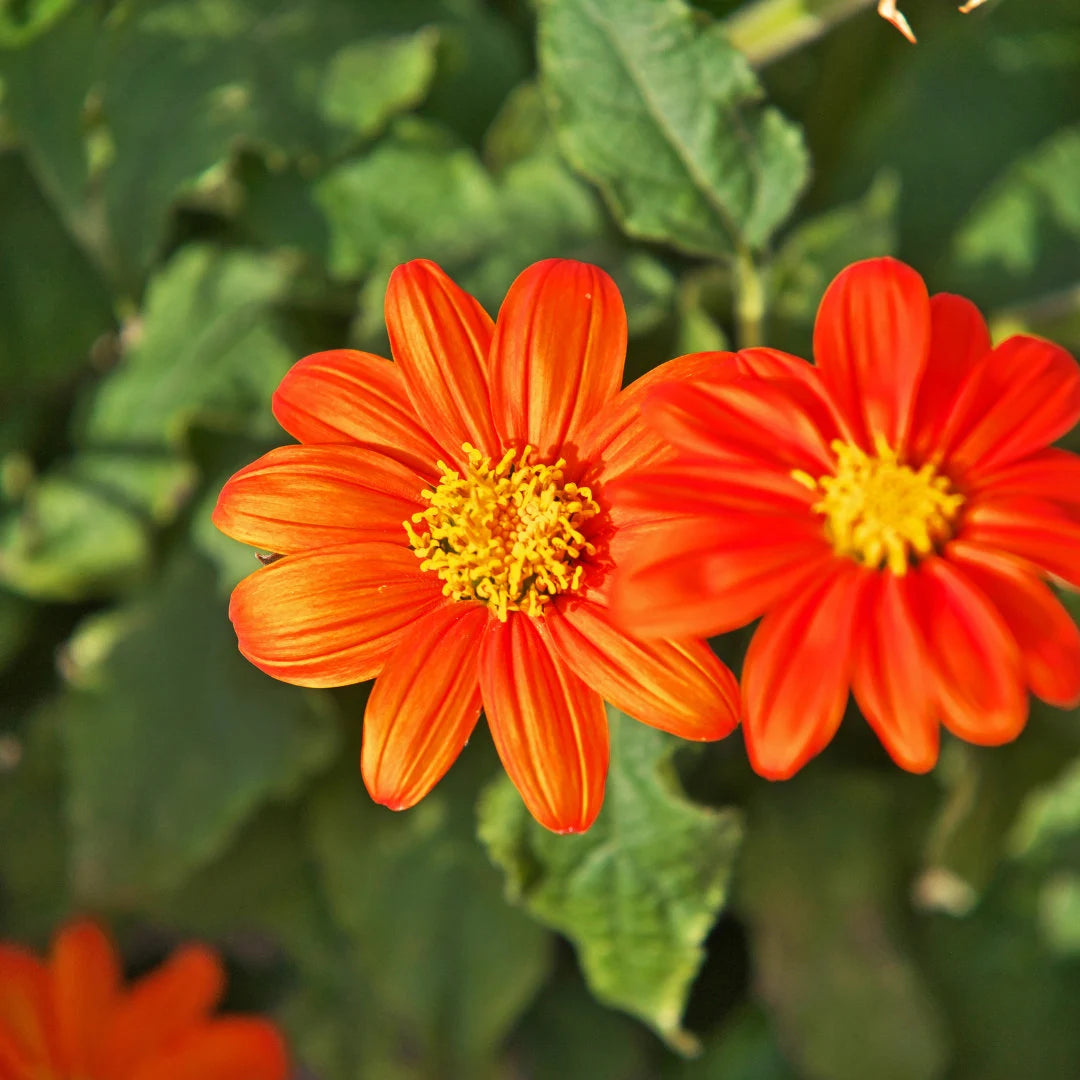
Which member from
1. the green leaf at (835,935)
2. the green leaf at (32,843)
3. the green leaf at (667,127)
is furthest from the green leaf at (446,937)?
the green leaf at (667,127)

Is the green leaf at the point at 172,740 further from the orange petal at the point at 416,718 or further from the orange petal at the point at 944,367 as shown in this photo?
the orange petal at the point at 944,367

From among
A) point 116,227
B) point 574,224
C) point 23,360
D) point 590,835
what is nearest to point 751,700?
point 590,835

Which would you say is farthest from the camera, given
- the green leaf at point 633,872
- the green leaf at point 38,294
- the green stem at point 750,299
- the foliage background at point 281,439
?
the green leaf at point 38,294

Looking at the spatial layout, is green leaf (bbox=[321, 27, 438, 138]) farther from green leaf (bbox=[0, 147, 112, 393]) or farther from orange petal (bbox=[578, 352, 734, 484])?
orange petal (bbox=[578, 352, 734, 484])

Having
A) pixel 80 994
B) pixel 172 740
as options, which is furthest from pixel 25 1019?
pixel 172 740

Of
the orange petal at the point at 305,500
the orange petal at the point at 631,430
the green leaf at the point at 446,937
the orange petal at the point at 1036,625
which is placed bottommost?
the green leaf at the point at 446,937

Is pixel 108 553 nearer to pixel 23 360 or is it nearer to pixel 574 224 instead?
pixel 23 360

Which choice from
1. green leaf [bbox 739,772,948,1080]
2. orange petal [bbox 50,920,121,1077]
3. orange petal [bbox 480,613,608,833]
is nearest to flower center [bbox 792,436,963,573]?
orange petal [bbox 480,613,608,833]
